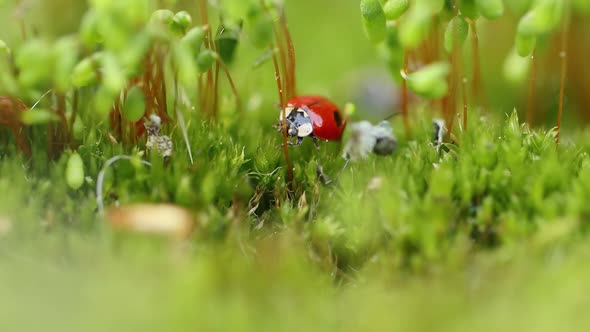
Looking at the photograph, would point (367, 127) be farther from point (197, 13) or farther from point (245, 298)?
point (197, 13)

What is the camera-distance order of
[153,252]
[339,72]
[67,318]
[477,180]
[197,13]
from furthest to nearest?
1. [339,72]
2. [197,13]
3. [477,180]
4. [153,252]
5. [67,318]

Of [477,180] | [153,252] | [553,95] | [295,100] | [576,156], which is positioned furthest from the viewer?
[553,95]

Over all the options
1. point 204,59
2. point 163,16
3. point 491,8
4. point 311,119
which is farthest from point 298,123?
point 491,8

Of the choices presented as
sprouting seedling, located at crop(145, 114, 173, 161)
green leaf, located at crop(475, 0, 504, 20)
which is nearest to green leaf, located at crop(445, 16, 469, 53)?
green leaf, located at crop(475, 0, 504, 20)

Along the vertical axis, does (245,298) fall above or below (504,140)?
below

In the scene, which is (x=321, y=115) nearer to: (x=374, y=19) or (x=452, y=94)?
(x=374, y=19)

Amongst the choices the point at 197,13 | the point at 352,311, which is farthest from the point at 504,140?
the point at 197,13

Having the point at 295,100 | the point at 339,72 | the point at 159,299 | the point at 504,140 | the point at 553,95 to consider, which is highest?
the point at 553,95
